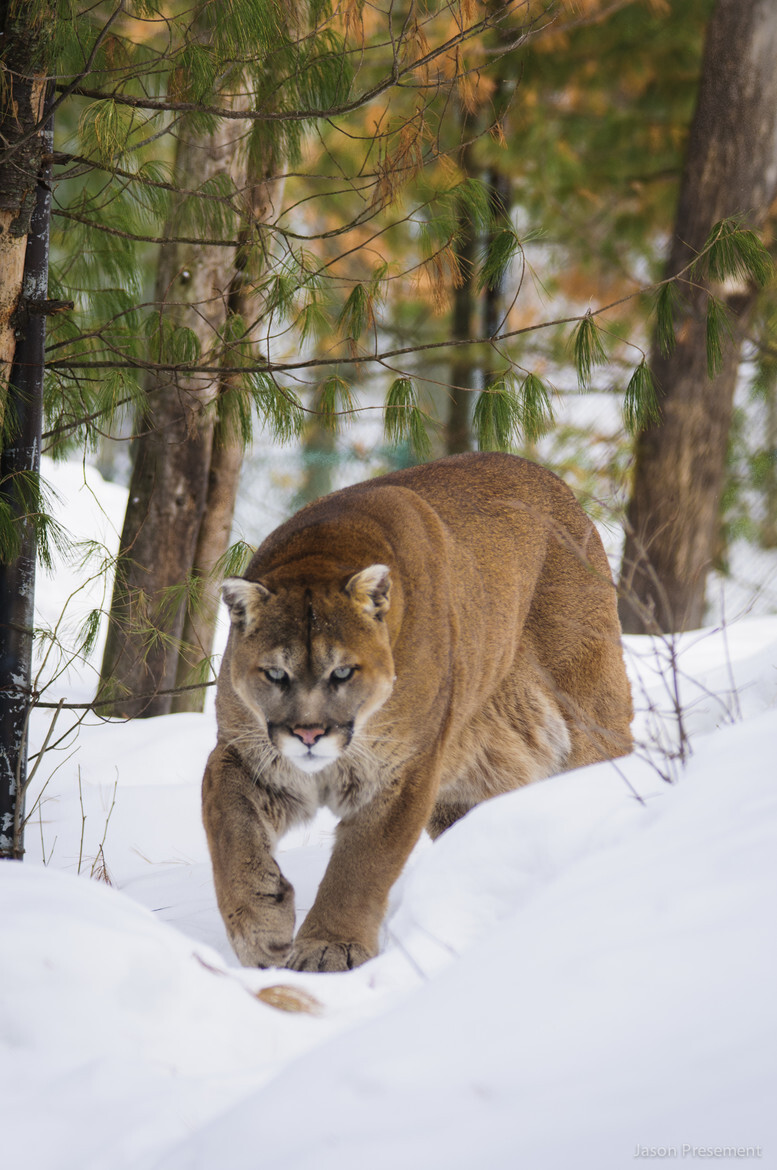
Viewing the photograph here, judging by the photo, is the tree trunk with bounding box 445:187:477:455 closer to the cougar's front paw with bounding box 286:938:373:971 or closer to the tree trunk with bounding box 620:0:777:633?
the tree trunk with bounding box 620:0:777:633

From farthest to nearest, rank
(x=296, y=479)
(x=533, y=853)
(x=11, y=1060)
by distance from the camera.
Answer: (x=296, y=479) → (x=533, y=853) → (x=11, y=1060)

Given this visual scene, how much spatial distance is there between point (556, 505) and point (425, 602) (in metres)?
1.02

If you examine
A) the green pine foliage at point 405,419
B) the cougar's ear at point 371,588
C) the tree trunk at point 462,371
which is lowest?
the cougar's ear at point 371,588

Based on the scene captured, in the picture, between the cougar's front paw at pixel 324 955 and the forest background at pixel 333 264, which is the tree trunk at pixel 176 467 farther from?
the cougar's front paw at pixel 324 955

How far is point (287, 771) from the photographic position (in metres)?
3.48

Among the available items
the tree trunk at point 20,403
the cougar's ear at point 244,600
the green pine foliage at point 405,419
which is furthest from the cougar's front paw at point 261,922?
the green pine foliage at point 405,419

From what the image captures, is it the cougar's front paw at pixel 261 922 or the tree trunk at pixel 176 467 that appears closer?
the cougar's front paw at pixel 261 922

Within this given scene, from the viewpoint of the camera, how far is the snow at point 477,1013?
1448 mm

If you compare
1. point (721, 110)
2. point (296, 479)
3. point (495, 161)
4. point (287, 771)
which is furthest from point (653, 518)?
point (296, 479)

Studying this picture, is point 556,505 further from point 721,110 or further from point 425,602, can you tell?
point 721,110

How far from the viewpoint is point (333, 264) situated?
24.2 feet

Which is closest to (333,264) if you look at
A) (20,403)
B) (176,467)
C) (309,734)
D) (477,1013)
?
(176,467)

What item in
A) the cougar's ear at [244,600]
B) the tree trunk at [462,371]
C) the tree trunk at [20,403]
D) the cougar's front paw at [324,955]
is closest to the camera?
the cougar's front paw at [324,955]

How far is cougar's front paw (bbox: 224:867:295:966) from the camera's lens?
10.6 ft
